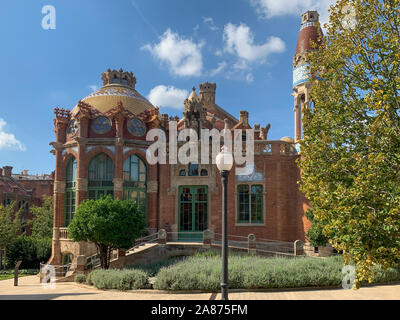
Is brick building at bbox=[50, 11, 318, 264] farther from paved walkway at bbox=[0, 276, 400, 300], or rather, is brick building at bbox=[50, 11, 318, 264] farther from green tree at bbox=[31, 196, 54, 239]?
green tree at bbox=[31, 196, 54, 239]

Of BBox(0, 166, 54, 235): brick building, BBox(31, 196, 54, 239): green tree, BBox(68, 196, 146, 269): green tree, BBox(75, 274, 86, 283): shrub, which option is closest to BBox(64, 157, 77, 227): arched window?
BBox(68, 196, 146, 269): green tree

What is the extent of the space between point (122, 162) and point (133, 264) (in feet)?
25.8

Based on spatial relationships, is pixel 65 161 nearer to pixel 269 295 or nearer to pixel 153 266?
pixel 153 266

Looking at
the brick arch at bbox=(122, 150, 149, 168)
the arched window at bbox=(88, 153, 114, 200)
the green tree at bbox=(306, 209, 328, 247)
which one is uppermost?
the brick arch at bbox=(122, 150, 149, 168)

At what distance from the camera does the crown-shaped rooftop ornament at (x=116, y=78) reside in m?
30.8

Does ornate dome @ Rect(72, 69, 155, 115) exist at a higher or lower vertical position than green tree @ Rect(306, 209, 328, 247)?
higher

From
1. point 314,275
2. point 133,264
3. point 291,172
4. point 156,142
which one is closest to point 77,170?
point 156,142

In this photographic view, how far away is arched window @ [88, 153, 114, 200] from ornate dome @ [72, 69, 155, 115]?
3691 mm

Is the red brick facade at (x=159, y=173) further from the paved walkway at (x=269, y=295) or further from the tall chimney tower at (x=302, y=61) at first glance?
the paved walkway at (x=269, y=295)

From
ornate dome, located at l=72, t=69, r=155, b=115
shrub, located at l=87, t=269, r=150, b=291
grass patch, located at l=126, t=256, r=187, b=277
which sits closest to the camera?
shrub, located at l=87, t=269, r=150, b=291

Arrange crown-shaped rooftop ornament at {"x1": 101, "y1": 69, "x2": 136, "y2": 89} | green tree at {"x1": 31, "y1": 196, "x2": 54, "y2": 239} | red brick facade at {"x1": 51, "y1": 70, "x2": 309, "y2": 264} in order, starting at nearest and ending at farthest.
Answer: red brick facade at {"x1": 51, "y1": 70, "x2": 309, "y2": 264} → crown-shaped rooftop ornament at {"x1": 101, "y1": 69, "x2": 136, "y2": 89} → green tree at {"x1": 31, "y1": 196, "x2": 54, "y2": 239}

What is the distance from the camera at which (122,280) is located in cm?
1566

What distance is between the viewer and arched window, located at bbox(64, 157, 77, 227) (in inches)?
1046

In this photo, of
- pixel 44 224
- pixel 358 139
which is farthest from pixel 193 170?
pixel 44 224
